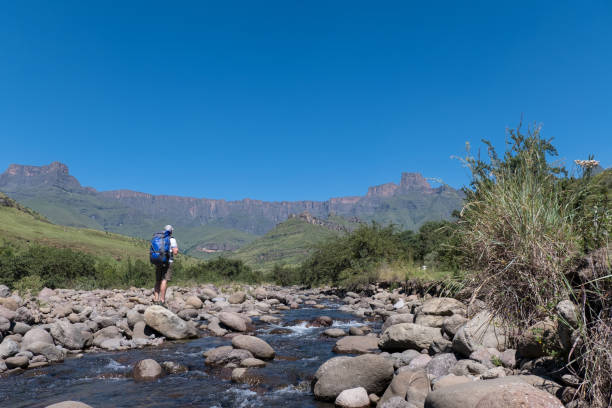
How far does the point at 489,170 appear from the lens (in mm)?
6355

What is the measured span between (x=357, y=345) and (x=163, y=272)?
26.6 feet

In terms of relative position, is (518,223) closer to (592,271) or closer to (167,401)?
(592,271)

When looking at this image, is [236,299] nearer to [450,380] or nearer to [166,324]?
[166,324]

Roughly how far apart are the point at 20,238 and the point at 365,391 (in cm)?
7301

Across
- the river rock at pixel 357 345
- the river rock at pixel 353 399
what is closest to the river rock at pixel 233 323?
the river rock at pixel 357 345

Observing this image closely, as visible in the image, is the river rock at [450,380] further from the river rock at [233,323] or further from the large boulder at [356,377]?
the river rock at [233,323]

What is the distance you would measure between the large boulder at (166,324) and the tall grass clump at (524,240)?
10074 millimetres

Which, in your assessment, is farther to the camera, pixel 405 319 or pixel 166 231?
pixel 166 231

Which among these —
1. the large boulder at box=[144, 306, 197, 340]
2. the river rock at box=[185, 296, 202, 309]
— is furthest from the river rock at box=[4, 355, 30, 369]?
the river rock at box=[185, 296, 202, 309]

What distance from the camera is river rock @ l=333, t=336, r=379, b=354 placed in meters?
10.6

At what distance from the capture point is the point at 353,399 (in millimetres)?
6727

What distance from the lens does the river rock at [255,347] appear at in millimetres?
10203

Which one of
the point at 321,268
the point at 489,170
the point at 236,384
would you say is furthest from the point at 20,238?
the point at 489,170

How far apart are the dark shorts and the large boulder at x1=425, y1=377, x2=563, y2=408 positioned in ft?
37.8
